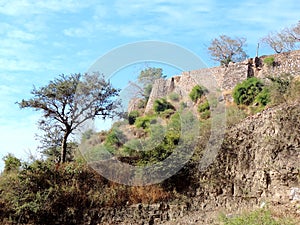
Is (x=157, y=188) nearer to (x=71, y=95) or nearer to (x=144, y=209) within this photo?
(x=144, y=209)

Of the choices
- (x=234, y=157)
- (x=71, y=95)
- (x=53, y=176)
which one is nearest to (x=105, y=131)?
(x=71, y=95)

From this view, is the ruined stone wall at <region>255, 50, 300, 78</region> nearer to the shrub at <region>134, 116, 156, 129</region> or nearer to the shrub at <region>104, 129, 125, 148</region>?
the shrub at <region>134, 116, 156, 129</region>

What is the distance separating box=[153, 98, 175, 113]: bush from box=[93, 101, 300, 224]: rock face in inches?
259

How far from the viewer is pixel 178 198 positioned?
432 inches

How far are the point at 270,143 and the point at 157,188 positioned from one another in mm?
3205

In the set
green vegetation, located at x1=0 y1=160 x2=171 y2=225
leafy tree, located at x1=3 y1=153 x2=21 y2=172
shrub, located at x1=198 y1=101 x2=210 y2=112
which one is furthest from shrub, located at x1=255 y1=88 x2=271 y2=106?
leafy tree, located at x1=3 y1=153 x2=21 y2=172

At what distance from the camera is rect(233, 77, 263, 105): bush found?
1744 centimetres

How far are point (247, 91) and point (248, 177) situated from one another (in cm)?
825

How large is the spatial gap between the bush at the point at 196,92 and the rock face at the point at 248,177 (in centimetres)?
725

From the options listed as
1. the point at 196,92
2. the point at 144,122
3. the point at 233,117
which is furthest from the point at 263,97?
the point at 144,122

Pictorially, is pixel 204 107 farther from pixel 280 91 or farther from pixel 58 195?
pixel 58 195

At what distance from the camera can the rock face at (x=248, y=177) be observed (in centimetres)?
961

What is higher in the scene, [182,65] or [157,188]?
[182,65]

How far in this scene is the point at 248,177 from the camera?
408 inches
